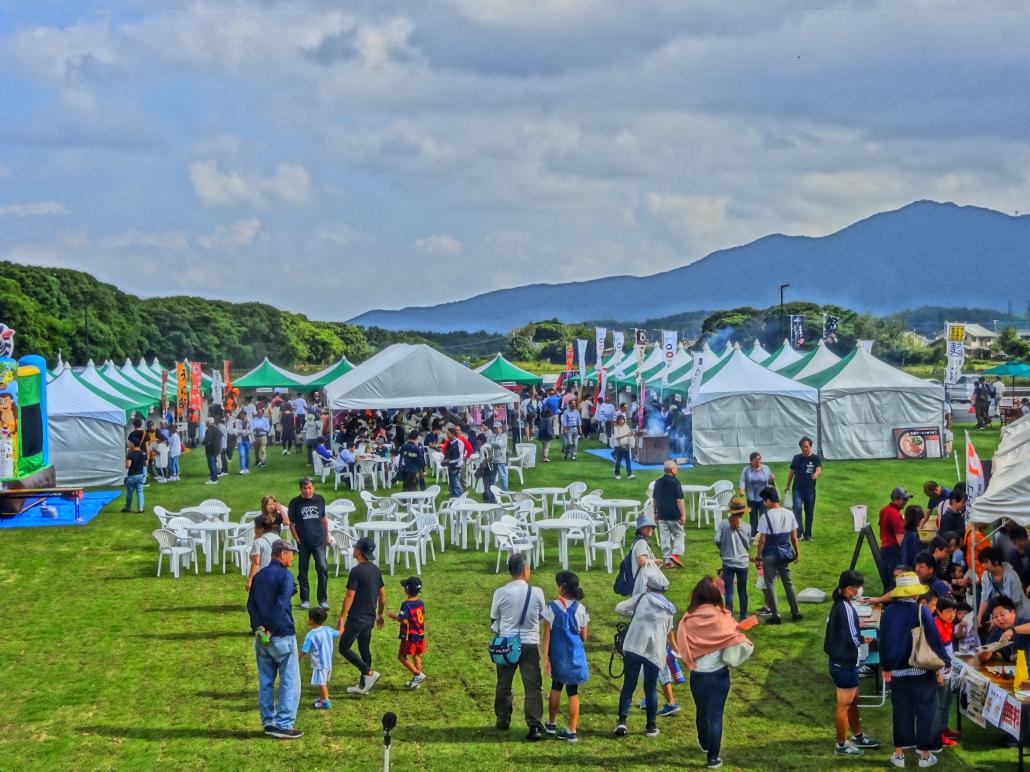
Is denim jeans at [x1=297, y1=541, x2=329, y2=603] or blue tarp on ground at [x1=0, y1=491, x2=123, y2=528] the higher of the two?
denim jeans at [x1=297, y1=541, x2=329, y2=603]

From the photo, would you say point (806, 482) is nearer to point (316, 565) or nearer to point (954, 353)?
point (316, 565)

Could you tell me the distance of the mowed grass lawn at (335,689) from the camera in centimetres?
723

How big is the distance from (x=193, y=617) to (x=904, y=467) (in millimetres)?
17191

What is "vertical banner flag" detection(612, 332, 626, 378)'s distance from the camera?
3129cm

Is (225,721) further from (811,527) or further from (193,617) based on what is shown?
(811,527)

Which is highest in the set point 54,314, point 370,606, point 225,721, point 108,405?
point 54,314

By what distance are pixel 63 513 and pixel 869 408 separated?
18063 millimetres

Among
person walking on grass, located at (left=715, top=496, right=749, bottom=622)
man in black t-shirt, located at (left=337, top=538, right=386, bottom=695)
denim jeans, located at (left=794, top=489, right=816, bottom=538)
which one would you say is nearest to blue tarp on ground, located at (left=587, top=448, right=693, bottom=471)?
denim jeans, located at (left=794, top=489, right=816, bottom=538)

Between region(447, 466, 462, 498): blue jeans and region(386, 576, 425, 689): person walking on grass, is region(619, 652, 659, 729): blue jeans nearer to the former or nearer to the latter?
region(386, 576, 425, 689): person walking on grass

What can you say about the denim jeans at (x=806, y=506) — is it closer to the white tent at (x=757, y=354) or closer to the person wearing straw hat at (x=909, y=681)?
the person wearing straw hat at (x=909, y=681)

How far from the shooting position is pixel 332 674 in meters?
9.08

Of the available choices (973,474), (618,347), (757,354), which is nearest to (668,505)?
(973,474)

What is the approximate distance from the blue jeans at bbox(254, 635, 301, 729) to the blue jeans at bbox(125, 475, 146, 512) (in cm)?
1163

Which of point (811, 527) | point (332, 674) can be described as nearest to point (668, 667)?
point (332, 674)
